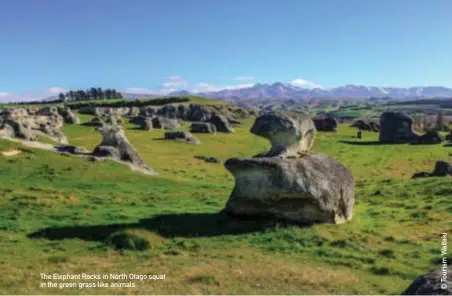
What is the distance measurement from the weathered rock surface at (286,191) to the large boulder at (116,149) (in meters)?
20.8

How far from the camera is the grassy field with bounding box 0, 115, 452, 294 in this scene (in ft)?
55.9

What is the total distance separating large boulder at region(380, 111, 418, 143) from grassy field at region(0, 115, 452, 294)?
55152 mm

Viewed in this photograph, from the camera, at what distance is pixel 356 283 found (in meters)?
17.2

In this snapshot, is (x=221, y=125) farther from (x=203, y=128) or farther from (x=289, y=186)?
(x=289, y=186)

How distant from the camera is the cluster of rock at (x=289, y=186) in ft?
81.9

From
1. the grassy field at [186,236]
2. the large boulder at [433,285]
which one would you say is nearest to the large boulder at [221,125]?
the grassy field at [186,236]

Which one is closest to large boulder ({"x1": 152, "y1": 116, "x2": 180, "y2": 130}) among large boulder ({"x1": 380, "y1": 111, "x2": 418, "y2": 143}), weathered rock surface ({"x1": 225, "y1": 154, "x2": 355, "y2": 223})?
large boulder ({"x1": 380, "y1": 111, "x2": 418, "y2": 143})

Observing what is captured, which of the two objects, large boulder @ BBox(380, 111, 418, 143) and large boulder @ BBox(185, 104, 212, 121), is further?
large boulder @ BBox(185, 104, 212, 121)

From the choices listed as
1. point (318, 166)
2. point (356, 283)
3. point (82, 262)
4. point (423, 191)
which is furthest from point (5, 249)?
point (423, 191)

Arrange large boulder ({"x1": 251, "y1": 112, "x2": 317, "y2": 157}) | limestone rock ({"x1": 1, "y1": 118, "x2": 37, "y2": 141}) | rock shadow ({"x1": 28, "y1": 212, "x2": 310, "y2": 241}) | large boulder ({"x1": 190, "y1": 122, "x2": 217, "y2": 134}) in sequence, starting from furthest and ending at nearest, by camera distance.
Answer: large boulder ({"x1": 190, "y1": 122, "x2": 217, "y2": 134}), limestone rock ({"x1": 1, "y1": 118, "x2": 37, "y2": 141}), large boulder ({"x1": 251, "y1": 112, "x2": 317, "y2": 157}), rock shadow ({"x1": 28, "y1": 212, "x2": 310, "y2": 241})

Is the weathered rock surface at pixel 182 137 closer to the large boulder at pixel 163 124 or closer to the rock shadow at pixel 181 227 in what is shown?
the large boulder at pixel 163 124

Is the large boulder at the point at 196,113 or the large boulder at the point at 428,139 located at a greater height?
the large boulder at the point at 196,113

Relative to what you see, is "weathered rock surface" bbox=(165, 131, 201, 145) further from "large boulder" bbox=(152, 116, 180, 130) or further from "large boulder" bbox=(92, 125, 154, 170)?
"large boulder" bbox=(92, 125, 154, 170)

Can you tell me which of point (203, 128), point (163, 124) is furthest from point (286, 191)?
point (163, 124)
